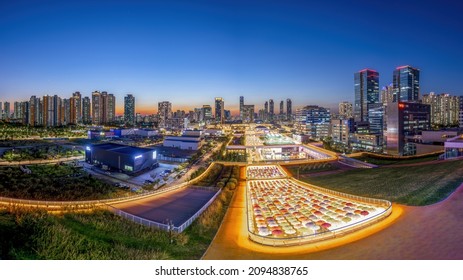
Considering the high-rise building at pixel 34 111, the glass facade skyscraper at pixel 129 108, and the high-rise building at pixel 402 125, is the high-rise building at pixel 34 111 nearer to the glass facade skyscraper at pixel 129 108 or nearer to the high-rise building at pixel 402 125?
the glass facade skyscraper at pixel 129 108

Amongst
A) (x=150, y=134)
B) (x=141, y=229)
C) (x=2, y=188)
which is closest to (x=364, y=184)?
(x=141, y=229)

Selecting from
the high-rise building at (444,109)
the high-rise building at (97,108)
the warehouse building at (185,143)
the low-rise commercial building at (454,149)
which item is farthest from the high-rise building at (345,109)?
the high-rise building at (97,108)

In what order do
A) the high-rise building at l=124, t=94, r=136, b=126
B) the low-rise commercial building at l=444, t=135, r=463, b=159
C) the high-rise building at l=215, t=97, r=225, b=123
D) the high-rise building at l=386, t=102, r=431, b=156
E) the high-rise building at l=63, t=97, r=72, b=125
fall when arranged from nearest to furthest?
the low-rise commercial building at l=444, t=135, r=463, b=159 → the high-rise building at l=386, t=102, r=431, b=156 → the high-rise building at l=63, t=97, r=72, b=125 → the high-rise building at l=124, t=94, r=136, b=126 → the high-rise building at l=215, t=97, r=225, b=123

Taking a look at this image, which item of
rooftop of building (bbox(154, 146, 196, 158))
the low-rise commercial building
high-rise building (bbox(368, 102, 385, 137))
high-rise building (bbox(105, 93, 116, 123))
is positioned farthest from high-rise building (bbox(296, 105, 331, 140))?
high-rise building (bbox(105, 93, 116, 123))

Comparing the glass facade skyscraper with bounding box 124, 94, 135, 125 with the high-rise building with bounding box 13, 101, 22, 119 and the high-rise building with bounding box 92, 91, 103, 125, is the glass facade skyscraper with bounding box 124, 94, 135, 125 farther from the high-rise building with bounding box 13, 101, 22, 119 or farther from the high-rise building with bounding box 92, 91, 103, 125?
the high-rise building with bounding box 13, 101, 22, 119

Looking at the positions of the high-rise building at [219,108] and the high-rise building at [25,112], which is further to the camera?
the high-rise building at [219,108]

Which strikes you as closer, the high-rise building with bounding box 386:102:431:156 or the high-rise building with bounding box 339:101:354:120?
the high-rise building with bounding box 386:102:431:156

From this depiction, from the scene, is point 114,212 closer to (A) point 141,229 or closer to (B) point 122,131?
(A) point 141,229
